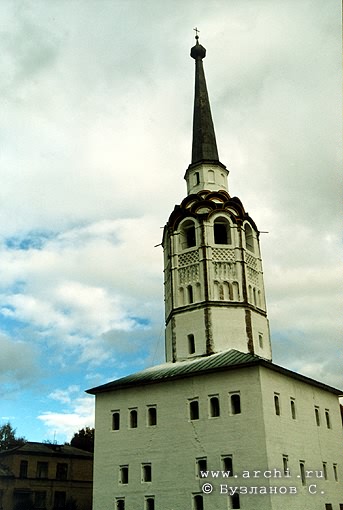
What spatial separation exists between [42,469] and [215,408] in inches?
1092

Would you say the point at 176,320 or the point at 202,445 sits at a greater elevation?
the point at 176,320

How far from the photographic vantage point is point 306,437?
32406 millimetres

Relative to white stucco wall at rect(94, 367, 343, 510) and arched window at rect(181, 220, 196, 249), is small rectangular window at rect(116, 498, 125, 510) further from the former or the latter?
arched window at rect(181, 220, 196, 249)

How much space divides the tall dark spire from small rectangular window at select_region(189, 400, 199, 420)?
18692 millimetres

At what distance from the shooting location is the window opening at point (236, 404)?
30.2 metres

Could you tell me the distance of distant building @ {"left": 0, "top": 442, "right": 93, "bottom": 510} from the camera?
49.7 m

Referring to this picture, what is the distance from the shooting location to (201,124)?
4403 centimetres

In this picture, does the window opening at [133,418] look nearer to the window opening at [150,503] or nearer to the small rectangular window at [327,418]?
the window opening at [150,503]

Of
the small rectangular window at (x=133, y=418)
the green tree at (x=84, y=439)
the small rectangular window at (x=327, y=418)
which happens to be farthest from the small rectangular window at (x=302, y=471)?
the green tree at (x=84, y=439)

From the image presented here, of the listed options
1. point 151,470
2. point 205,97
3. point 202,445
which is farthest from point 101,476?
point 205,97

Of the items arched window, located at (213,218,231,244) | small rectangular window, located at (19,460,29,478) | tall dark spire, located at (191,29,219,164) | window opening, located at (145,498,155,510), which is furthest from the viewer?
small rectangular window, located at (19,460,29,478)

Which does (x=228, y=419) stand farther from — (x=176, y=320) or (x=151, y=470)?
(x=176, y=320)

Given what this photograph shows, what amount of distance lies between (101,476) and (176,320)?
10.4 m

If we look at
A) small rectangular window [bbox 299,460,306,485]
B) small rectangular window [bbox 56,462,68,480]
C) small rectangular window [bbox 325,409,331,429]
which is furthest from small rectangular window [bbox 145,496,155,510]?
small rectangular window [bbox 56,462,68,480]
